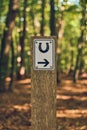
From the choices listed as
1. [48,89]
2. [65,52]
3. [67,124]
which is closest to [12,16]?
[67,124]

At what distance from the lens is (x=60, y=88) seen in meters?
21.5

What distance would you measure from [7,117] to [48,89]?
7112 mm

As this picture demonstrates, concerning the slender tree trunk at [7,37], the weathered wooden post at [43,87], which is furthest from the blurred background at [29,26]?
the weathered wooden post at [43,87]

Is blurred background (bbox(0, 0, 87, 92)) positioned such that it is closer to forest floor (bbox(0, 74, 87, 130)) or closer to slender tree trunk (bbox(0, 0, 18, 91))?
slender tree trunk (bbox(0, 0, 18, 91))

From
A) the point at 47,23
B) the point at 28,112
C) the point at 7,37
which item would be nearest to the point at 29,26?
the point at 47,23

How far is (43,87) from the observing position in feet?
16.2

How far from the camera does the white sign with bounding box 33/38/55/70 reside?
4789 mm

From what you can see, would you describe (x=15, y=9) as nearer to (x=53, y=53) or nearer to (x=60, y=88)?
(x=60, y=88)

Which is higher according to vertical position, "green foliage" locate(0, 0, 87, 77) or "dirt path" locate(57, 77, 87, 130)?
"green foliage" locate(0, 0, 87, 77)

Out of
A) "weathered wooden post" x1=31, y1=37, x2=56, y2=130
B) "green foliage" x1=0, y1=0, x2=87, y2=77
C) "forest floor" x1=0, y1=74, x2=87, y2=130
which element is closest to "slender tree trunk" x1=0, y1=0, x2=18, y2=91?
"forest floor" x1=0, y1=74, x2=87, y2=130

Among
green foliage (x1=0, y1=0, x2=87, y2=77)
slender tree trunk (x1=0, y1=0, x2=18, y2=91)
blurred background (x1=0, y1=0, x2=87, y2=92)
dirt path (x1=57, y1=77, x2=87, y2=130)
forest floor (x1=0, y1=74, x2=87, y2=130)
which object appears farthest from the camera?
green foliage (x1=0, y1=0, x2=87, y2=77)

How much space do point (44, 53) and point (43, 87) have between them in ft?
1.51

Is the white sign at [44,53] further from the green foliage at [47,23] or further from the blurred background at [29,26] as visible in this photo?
the green foliage at [47,23]

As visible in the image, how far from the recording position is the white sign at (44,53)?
189 inches
